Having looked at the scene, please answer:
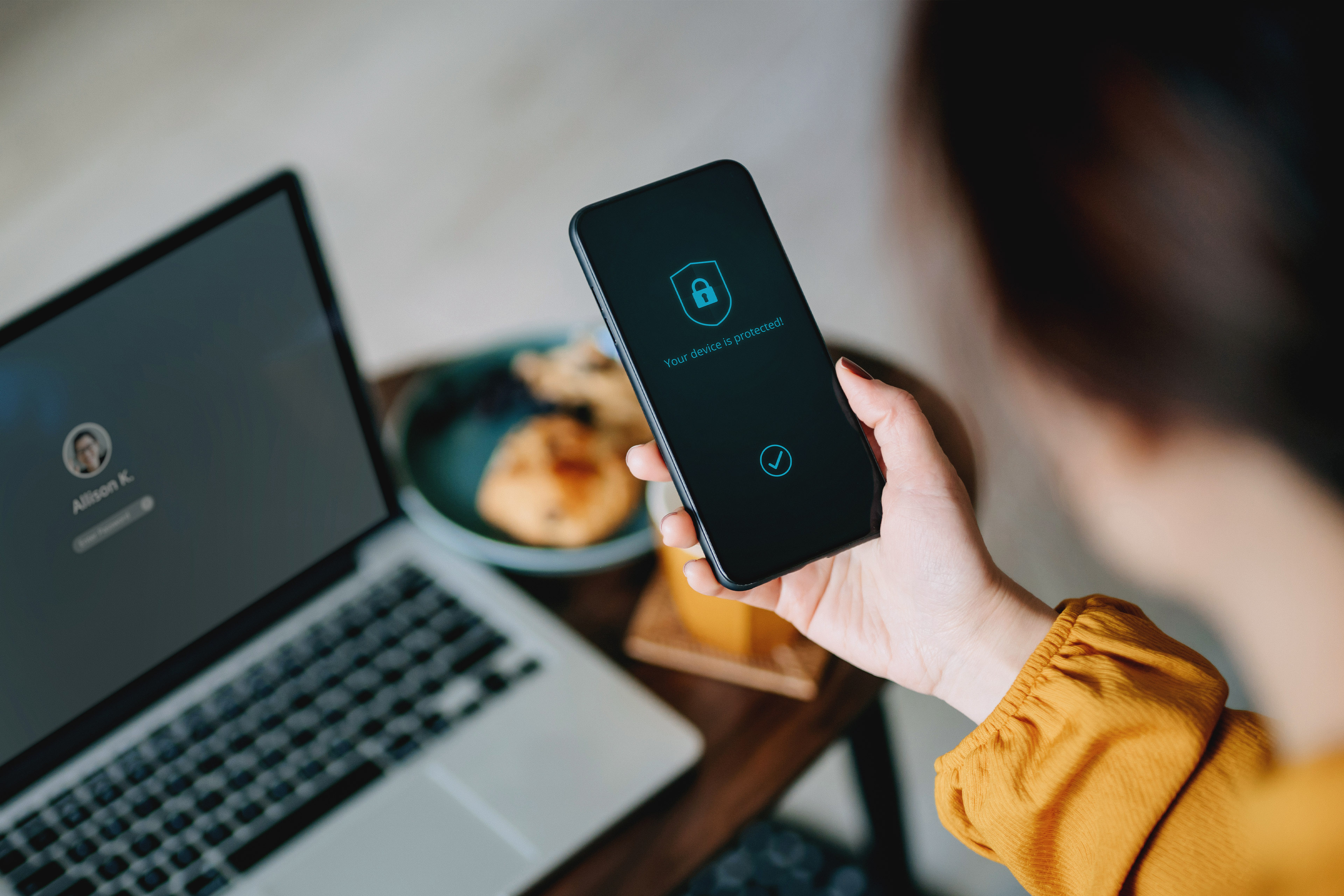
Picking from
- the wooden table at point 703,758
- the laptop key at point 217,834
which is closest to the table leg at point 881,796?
the wooden table at point 703,758

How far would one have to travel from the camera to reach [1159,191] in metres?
0.25

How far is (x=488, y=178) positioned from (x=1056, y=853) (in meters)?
1.35

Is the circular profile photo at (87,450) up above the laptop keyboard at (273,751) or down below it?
above

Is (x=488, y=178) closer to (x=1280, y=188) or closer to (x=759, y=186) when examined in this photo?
(x=759, y=186)

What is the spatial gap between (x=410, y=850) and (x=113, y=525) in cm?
24

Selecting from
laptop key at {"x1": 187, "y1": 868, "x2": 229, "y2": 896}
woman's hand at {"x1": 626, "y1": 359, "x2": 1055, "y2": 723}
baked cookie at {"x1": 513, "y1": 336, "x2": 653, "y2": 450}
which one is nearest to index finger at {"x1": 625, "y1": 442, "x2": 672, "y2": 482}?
woman's hand at {"x1": 626, "y1": 359, "x2": 1055, "y2": 723}

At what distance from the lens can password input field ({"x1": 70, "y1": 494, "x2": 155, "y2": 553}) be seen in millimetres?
468

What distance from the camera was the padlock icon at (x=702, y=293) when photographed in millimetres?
411

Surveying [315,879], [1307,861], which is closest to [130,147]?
[315,879]

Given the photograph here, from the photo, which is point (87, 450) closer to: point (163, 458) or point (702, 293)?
point (163, 458)

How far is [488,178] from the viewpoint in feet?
4.94

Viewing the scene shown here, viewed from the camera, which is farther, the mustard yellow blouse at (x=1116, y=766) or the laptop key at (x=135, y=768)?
the laptop key at (x=135, y=768)

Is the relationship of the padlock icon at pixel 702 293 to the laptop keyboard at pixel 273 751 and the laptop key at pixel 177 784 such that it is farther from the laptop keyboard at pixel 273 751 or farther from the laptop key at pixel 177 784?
the laptop key at pixel 177 784

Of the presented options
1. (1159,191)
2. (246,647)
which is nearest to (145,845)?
A: (246,647)
